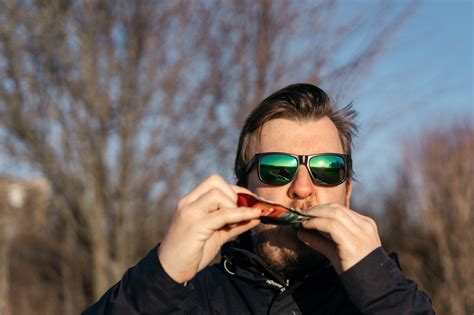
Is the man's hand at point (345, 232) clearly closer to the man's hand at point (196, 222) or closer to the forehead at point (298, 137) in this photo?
the man's hand at point (196, 222)

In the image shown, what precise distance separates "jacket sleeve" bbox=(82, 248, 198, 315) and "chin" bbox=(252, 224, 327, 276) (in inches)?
16.4

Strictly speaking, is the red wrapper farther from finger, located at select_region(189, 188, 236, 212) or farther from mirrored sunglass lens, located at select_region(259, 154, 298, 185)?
mirrored sunglass lens, located at select_region(259, 154, 298, 185)

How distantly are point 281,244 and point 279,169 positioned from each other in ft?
0.89

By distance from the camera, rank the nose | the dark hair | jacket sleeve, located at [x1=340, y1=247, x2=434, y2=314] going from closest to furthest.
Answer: jacket sleeve, located at [x1=340, y1=247, x2=434, y2=314] < the nose < the dark hair

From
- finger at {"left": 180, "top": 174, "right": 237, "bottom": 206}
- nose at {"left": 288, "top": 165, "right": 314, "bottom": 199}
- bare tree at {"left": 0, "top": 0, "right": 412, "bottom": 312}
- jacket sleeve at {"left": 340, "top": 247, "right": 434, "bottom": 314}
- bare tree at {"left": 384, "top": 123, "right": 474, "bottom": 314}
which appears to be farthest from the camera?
bare tree at {"left": 384, "top": 123, "right": 474, "bottom": 314}

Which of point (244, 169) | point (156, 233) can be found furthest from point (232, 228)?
point (156, 233)

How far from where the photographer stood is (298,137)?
221cm

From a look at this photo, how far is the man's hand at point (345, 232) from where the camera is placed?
69.9 inches

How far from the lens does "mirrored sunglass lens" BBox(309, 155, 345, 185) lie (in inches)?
83.5

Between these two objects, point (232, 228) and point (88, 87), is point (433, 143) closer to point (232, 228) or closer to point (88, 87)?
point (88, 87)

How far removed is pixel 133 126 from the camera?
20.7 ft

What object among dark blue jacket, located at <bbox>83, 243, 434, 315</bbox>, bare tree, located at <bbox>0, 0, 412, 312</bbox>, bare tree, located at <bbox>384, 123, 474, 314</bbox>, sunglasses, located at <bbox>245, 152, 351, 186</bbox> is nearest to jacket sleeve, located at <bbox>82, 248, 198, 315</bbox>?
dark blue jacket, located at <bbox>83, 243, 434, 315</bbox>

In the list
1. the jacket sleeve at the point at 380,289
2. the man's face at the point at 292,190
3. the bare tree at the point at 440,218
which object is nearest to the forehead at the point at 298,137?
the man's face at the point at 292,190

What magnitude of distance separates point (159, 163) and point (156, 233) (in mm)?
1278
